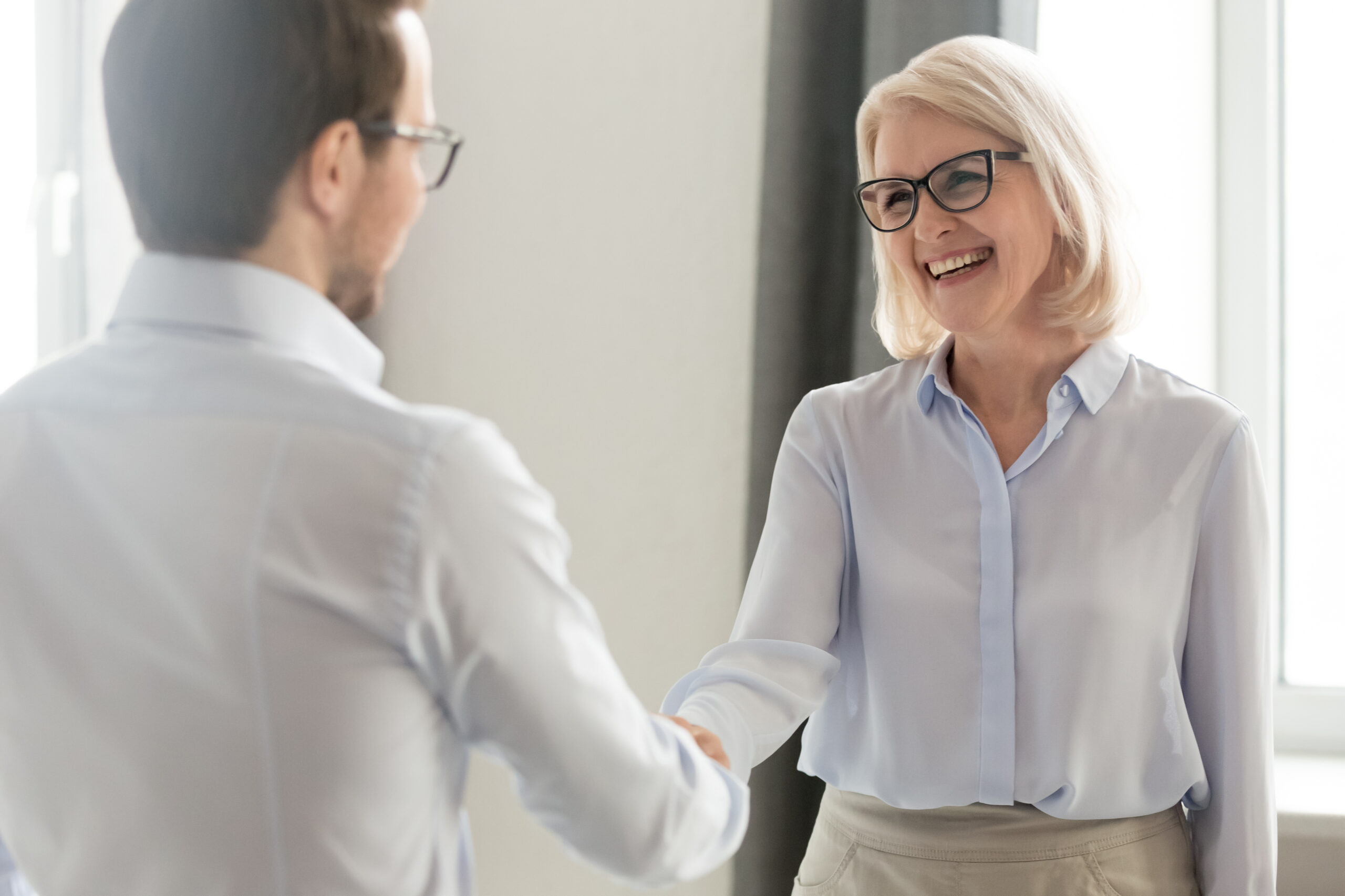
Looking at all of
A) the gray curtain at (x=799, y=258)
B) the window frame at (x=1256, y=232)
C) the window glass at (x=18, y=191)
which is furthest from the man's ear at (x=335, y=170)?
Result: the window frame at (x=1256, y=232)

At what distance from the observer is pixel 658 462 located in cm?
221

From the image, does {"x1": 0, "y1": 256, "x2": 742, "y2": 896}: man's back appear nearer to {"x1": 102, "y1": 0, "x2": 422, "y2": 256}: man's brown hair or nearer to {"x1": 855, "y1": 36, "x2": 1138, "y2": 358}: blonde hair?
{"x1": 102, "y1": 0, "x2": 422, "y2": 256}: man's brown hair

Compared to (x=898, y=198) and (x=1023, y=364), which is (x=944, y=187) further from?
(x=1023, y=364)

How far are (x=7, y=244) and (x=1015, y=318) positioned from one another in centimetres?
202

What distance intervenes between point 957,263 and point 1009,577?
0.40 meters

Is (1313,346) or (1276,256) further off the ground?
(1276,256)

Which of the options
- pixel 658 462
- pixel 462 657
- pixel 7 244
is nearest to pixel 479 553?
pixel 462 657

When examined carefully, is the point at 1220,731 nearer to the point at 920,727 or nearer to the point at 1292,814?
the point at 920,727

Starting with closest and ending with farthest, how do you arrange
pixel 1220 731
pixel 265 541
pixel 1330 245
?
pixel 265 541, pixel 1220 731, pixel 1330 245

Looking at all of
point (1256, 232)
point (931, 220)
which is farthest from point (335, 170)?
point (1256, 232)

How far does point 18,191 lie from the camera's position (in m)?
2.27

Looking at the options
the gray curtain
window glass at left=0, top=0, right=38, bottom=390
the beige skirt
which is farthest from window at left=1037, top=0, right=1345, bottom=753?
window glass at left=0, top=0, right=38, bottom=390

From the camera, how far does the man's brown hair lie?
0.73 metres

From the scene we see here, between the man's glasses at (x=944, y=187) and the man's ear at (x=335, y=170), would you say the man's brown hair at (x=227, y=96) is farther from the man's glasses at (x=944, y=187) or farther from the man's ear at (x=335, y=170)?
the man's glasses at (x=944, y=187)
